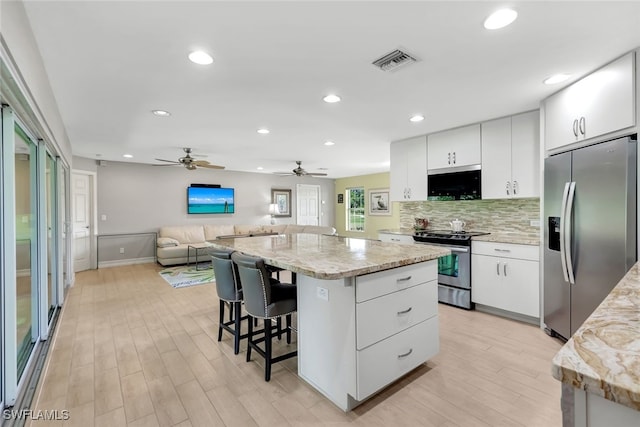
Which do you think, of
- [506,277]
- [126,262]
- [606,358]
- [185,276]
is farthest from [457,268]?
[126,262]

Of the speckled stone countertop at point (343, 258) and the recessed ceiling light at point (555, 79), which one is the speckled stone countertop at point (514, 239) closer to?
the speckled stone countertop at point (343, 258)

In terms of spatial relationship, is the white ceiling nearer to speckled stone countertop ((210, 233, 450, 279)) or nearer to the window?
speckled stone countertop ((210, 233, 450, 279))

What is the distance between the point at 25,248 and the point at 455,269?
4256 millimetres

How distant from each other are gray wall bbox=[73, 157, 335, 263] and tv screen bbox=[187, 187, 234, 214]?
0.14m

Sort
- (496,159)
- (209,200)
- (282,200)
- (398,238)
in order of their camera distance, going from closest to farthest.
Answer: (496,159)
(398,238)
(209,200)
(282,200)

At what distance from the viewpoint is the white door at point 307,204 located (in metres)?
9.73

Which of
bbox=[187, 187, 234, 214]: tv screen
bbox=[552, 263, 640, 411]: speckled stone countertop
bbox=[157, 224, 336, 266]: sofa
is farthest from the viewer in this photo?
bbox=[187, 187, 234, 214]: tv screen

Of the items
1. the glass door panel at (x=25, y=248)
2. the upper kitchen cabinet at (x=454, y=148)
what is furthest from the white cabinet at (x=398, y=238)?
the glass door panel at (x=25, y=248)

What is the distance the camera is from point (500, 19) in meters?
1.68

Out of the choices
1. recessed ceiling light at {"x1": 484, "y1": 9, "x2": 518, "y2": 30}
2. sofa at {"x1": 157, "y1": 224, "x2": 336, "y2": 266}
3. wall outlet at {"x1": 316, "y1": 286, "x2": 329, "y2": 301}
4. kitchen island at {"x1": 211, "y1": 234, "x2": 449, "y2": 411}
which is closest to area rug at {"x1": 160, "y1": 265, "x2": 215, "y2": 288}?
sofa at {"x1": 157, "y1": 224, "x2": 336, "y2": 266}

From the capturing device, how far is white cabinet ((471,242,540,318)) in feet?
10.1

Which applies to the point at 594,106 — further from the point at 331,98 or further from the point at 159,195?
the point at 159,195

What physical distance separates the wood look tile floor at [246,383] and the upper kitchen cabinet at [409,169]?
6.21 ft

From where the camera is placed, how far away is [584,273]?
240 centimetres
